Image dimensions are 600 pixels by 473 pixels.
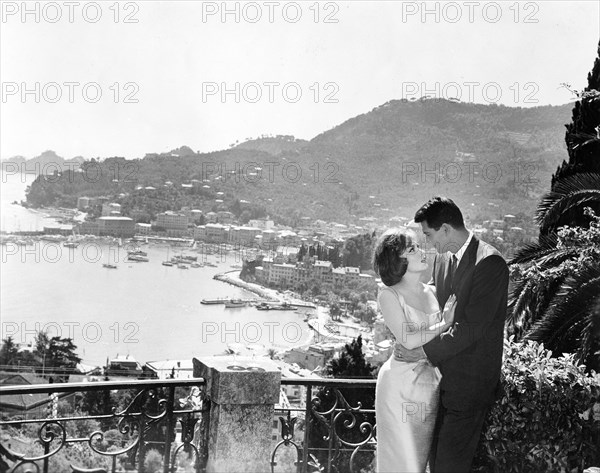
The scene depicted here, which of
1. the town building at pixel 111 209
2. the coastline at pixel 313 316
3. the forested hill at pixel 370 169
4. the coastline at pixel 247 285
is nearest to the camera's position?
the forested hill at pixel 370 169

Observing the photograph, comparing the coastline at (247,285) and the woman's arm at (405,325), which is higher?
the woman's arm at (405,325)

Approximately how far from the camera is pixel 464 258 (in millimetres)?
3289

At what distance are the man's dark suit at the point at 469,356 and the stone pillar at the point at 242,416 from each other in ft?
4.15

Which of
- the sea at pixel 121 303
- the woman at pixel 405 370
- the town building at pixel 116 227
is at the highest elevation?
the woman at pixel 405 370

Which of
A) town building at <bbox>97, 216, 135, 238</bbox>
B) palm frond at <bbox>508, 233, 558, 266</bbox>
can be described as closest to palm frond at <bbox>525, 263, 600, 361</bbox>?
palm frond at <bbox>508, 233, 558, 266</bbox>

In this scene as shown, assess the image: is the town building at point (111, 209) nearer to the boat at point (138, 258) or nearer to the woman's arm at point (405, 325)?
the boat at point (138, 258)

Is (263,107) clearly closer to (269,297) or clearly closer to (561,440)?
(269,297)

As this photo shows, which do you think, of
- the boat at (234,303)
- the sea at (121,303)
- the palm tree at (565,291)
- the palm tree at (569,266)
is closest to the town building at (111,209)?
the sea at (121,303)

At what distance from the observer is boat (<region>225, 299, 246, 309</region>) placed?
53987mm

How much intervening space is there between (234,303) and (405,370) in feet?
172

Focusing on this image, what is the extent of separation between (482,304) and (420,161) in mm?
38000

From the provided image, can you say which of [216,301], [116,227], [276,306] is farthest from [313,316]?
[116,227]

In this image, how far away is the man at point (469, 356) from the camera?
3141mm

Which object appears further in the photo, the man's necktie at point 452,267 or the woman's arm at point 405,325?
the man's necktie at point 452,267
